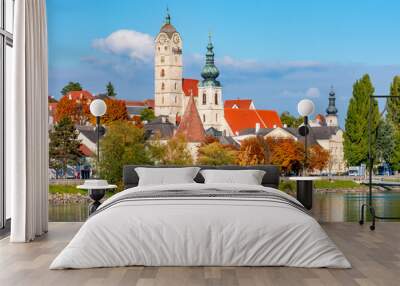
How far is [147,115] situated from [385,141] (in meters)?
3.90

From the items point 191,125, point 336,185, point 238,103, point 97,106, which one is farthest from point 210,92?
point 97,106

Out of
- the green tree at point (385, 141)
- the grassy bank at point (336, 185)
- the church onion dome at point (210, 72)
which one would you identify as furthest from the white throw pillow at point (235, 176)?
the church onion dome at point (210, 72)

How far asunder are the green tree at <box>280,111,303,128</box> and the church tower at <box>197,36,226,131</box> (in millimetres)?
1002

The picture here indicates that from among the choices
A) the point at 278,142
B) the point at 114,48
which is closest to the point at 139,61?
the point at 114,48

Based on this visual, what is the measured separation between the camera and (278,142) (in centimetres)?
1130

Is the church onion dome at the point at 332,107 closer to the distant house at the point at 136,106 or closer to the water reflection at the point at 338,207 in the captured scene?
the water reflection at the point at 338,207

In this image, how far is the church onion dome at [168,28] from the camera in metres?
11.1

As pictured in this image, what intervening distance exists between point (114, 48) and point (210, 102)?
2.01 meters

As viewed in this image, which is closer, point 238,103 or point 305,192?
point 305,192

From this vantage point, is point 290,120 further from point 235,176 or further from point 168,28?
point 235,176

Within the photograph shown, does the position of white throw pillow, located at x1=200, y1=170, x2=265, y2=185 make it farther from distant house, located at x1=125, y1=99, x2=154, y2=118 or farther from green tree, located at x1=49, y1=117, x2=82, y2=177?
green tree, located at x1=49, y1=117, x2=82, y2=177

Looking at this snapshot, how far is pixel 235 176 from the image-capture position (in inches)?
288

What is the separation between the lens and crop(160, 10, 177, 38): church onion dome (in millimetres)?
11078

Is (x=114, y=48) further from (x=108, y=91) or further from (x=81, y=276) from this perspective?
(x=81, y=276)
